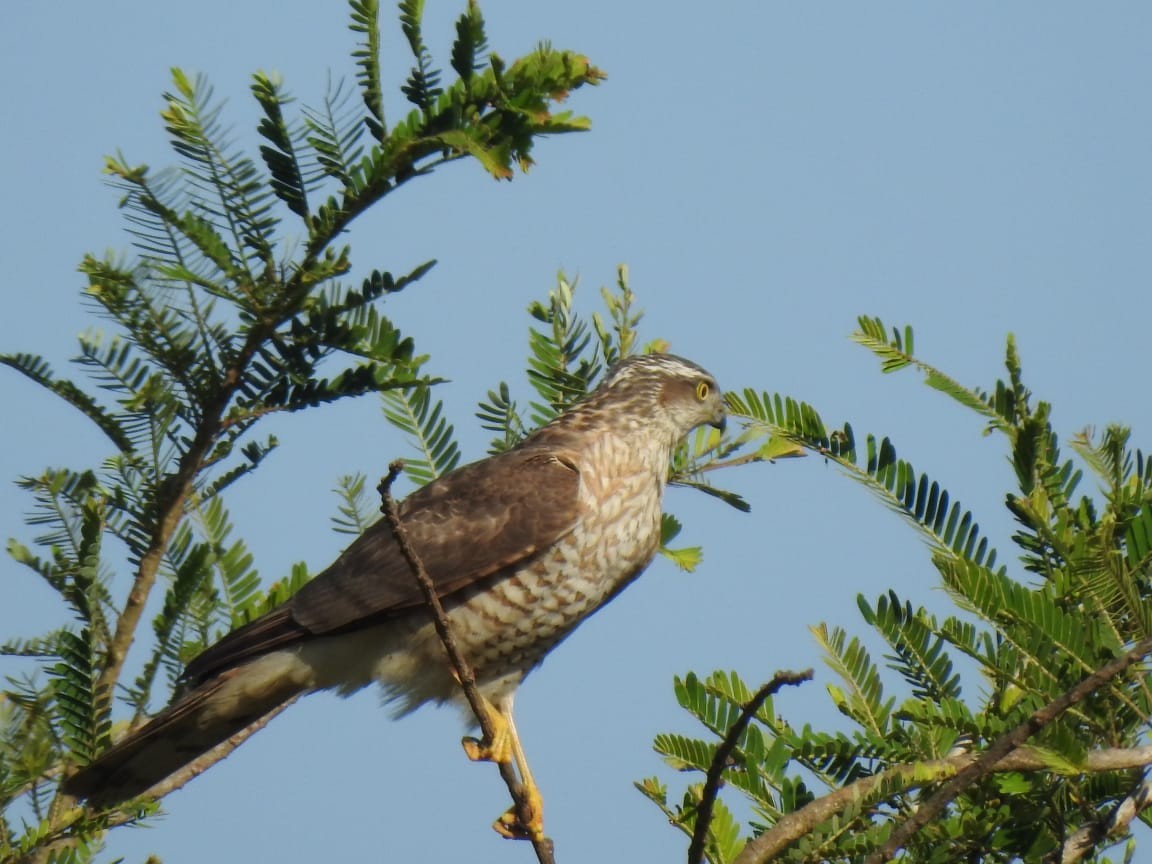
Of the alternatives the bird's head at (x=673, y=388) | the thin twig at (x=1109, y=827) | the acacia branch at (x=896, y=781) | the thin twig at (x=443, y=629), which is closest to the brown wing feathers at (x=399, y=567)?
the bird's head at (x=673, y=388)

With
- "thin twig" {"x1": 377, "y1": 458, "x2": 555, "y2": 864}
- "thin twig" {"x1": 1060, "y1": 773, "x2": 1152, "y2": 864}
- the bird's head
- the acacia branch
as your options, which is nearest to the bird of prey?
the bird's head

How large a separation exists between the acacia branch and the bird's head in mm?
2876

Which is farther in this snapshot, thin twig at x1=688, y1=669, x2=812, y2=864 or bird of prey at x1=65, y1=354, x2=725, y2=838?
bird of prey at x1=65, y1=354, x2=725, y2=838

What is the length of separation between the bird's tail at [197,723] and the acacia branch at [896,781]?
6.79ft

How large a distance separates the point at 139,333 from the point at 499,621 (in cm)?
194

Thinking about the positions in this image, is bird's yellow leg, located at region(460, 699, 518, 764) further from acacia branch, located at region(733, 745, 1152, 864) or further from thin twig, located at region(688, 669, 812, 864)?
thin twig, located at region(688, 669, 812, 864)

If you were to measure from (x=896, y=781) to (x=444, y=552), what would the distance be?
247 centimetres

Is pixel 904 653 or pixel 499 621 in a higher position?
pixel 499 621

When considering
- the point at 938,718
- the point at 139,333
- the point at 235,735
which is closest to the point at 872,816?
the point at 938,718

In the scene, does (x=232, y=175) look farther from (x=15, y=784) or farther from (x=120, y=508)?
(x=15, y=784)

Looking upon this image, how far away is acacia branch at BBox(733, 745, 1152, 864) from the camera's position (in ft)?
9.84

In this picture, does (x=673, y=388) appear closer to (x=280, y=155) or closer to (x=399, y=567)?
(x=399, y=567)

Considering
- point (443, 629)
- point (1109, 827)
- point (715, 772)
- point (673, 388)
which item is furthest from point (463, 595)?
point (1109, 827)

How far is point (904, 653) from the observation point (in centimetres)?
355
